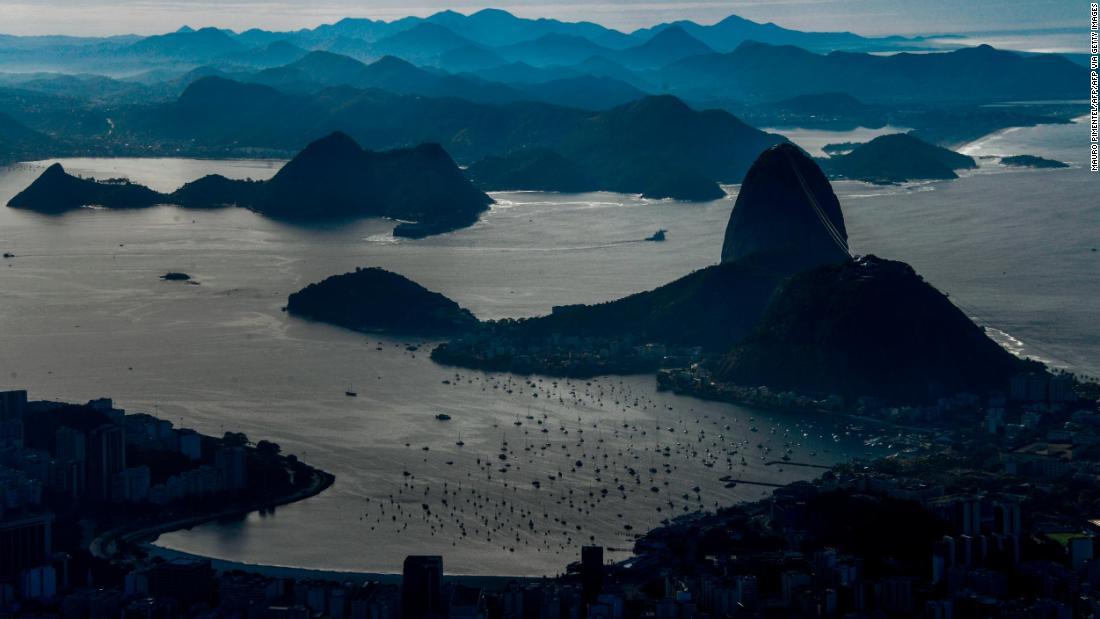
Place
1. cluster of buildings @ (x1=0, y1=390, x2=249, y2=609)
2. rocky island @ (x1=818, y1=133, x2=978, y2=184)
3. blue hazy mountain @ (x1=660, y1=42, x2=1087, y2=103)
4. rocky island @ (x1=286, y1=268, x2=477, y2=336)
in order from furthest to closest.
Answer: blue hazy mountain @ (x1=660, y1=42, x2=1087, y2=103) → rocky island @ (x1=818, y1=133, x2=978, y2=184) → rocky island @ (x1=286, y1=268, x2=477, y2=336) → cluster of buildings @ (x1=0, y1=390, x2=249, y2=609)

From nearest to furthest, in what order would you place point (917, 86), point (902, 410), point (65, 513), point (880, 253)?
point (65, 513)
point (902, 410)
point (880, 253)
point (917, 86)

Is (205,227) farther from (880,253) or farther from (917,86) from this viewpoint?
(917,86)

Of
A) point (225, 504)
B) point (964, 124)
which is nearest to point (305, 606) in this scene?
point (225, 504)

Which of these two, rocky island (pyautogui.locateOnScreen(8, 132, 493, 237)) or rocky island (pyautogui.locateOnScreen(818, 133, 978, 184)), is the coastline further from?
rocky island (pyautogui.locateOnScreen(818, 133, 978, 184))

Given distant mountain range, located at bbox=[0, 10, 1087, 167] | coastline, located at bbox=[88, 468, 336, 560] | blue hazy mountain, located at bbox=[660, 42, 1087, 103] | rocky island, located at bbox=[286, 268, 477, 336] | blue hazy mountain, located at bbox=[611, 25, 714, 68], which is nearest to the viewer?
coastline, located at bbox=[88, 468, 336, 560]

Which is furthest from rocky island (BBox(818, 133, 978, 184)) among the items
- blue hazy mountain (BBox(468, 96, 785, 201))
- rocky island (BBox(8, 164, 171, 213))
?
rocky island (BBox(8, 164, 171, 213))

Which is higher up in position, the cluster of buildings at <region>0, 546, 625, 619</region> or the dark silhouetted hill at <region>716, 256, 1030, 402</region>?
the dark silhouetted hill at <region>716, 256, 1030, 402</region>

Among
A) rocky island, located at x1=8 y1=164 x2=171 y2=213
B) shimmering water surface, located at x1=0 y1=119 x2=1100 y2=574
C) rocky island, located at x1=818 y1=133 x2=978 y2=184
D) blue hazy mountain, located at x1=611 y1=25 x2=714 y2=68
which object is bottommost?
shimmering water surface, located at x1=0 y1=119 x2=1100 y2=574
